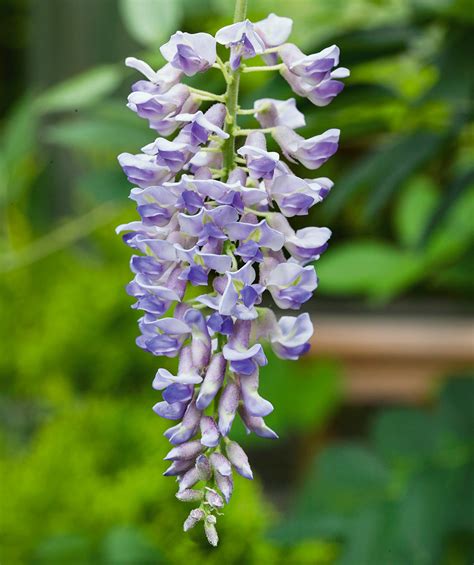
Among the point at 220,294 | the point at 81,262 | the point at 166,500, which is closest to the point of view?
the point at 220,294

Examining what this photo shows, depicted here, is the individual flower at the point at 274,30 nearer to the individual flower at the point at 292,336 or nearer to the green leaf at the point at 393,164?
the individual flower at the point at 292,336

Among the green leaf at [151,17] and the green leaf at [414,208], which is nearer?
the green leaf at [151,17]

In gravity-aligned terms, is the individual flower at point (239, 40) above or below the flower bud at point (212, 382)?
above

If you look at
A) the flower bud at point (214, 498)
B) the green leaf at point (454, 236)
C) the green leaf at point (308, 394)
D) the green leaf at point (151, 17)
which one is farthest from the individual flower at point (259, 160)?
the green leaf at point (308, 394)

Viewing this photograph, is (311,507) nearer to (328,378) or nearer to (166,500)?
(166,500)

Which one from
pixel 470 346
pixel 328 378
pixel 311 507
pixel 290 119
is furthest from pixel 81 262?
pixel 290 119

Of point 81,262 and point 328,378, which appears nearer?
point 81,262

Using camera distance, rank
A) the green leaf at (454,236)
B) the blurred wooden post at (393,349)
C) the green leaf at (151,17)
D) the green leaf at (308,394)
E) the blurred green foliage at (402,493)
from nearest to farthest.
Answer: the green leaf at (151,17)
the blurred green foliage at (402,493)
the green leaf at (454,236)
the green leaf at (308,394)
the blurred wooden post at (393,349)
